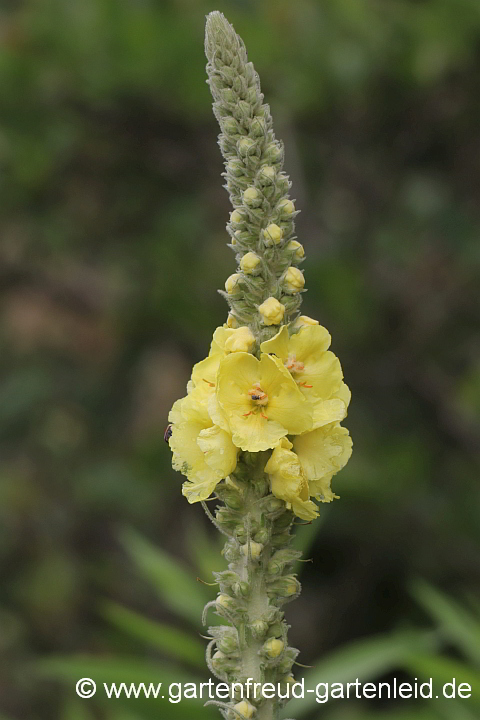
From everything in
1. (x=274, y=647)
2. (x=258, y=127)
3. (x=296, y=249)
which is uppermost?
(x=258, y=127)

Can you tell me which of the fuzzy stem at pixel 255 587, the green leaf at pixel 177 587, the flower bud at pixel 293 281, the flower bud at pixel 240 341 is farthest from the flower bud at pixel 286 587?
the green leaf at pixel 177 587

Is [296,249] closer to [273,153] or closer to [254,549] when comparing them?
[273,153]


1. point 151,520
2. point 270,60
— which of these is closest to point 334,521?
point 151,520

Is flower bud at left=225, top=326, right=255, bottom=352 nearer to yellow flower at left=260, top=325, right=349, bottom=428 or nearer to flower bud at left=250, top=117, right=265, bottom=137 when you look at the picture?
yellow flower at left=260, top=325, right=349, bottom=428

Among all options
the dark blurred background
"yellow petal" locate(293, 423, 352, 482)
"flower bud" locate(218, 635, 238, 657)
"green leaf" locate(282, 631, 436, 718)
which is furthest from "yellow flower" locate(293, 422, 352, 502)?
the dark blurred background

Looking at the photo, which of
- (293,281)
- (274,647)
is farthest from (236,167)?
(274,647)

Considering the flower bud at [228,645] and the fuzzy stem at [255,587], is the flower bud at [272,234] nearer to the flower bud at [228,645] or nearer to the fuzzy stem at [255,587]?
the fuzzy stem at [255,587]

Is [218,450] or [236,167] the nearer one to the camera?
[218,450]
